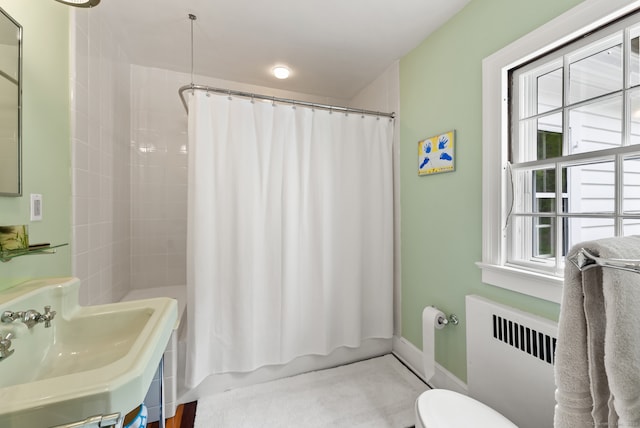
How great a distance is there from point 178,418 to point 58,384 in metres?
1.31

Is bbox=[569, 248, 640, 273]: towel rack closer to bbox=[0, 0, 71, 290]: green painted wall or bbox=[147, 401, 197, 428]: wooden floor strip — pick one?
bbox=[0, 0, 71, 290]: green painted wall

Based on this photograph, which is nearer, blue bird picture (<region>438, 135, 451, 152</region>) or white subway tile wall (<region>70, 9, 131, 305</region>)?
white subway tile wall (<region>70, 9, 131, 305</region>)

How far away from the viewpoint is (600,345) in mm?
574

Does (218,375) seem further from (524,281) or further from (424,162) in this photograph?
(424,162)

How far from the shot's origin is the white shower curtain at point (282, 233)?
1.68 m

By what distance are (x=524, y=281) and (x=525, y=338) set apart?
260mm

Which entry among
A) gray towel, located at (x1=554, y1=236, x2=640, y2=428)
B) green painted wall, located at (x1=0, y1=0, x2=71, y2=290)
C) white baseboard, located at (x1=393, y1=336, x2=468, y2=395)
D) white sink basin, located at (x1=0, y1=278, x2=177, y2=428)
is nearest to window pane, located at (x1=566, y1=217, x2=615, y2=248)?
gray towel, located at (x1=554, y1=236, x2=640, y2=428)

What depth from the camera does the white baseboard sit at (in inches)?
65.8

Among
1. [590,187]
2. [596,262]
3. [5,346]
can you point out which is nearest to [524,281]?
[590,187]

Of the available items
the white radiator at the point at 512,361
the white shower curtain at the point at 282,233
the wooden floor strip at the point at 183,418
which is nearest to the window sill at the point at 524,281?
the white radiator at the point at 512,361

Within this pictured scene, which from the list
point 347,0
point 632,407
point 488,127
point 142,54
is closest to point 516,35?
point 488,127

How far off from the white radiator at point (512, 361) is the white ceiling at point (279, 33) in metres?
1.77

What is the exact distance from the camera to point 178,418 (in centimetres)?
156

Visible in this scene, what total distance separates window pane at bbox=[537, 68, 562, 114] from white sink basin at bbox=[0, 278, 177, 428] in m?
1.93
